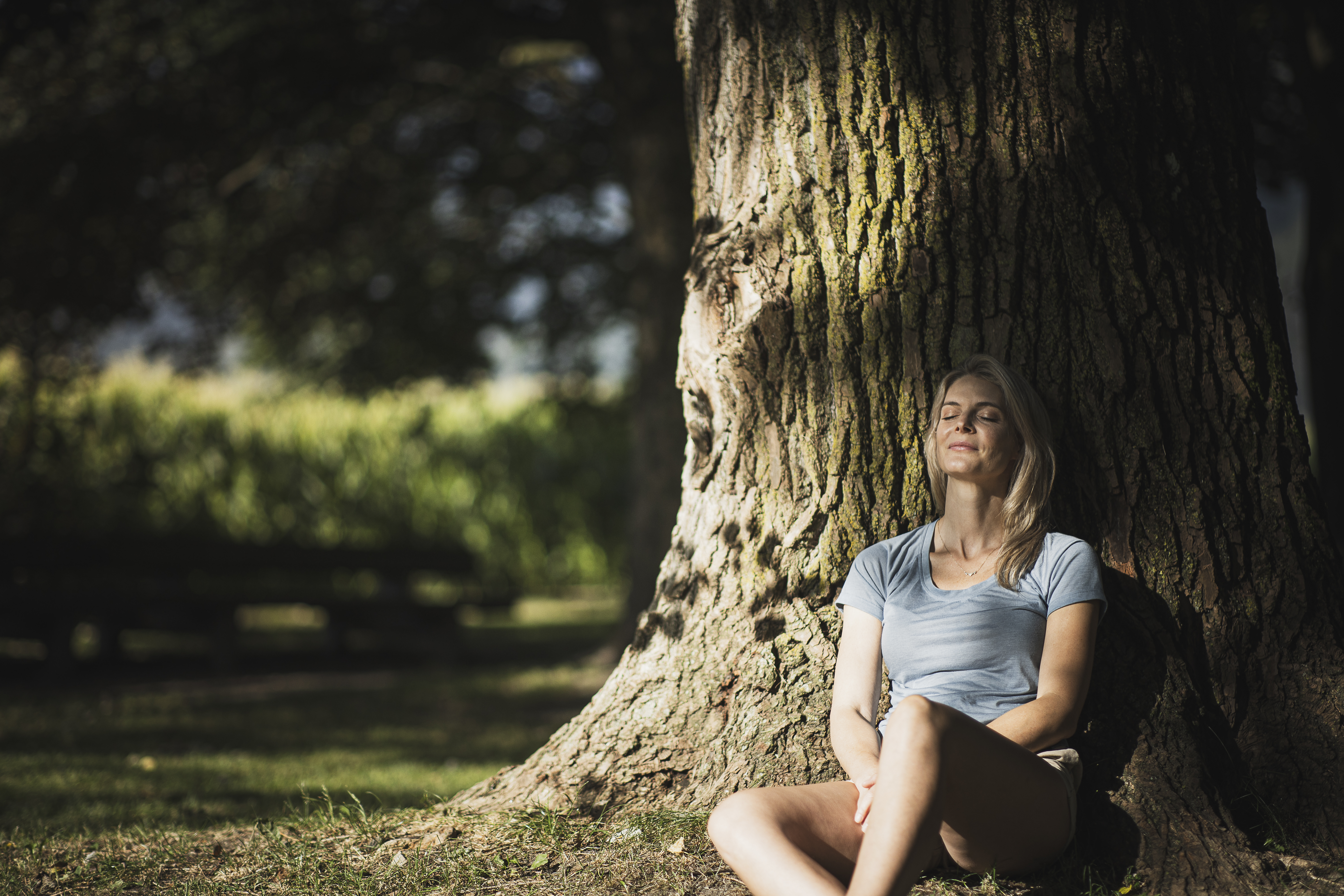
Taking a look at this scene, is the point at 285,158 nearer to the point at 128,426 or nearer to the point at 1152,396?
the point at 128,426

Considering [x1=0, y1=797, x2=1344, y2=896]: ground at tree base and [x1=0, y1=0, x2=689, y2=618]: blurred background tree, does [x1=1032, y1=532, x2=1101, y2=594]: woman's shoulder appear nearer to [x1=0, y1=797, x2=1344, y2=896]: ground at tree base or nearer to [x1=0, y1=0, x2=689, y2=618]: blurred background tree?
[x1=0, y1=797, x2=1344, y2=896]: ground at tree base

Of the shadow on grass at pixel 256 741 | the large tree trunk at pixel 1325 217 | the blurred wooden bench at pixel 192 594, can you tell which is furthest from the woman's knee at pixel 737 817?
the large tree trunk at pixel 1325 217

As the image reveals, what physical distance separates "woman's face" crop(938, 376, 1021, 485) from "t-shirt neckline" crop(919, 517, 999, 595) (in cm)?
19

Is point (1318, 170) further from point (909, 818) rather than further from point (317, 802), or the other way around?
point (317, 802)

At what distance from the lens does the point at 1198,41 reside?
10.3 feet

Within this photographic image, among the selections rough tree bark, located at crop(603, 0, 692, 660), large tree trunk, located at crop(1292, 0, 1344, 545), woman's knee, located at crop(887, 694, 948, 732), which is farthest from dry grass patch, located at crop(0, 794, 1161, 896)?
large tree trunk, located at crop(1292, 0, 1344, 545)

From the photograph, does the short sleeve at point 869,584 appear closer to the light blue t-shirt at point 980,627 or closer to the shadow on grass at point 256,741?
the light blue t-shirt at point 980,627

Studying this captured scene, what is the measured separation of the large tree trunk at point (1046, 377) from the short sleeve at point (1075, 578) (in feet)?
0.90

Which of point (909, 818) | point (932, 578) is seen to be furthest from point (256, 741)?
point (909, 818)

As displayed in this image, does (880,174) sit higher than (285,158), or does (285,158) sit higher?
(285,158)

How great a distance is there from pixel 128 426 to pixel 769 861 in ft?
41.2

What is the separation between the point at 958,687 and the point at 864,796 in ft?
1.27

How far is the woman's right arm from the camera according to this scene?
2.70m

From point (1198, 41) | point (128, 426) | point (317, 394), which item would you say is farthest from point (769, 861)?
point (128, 426)
